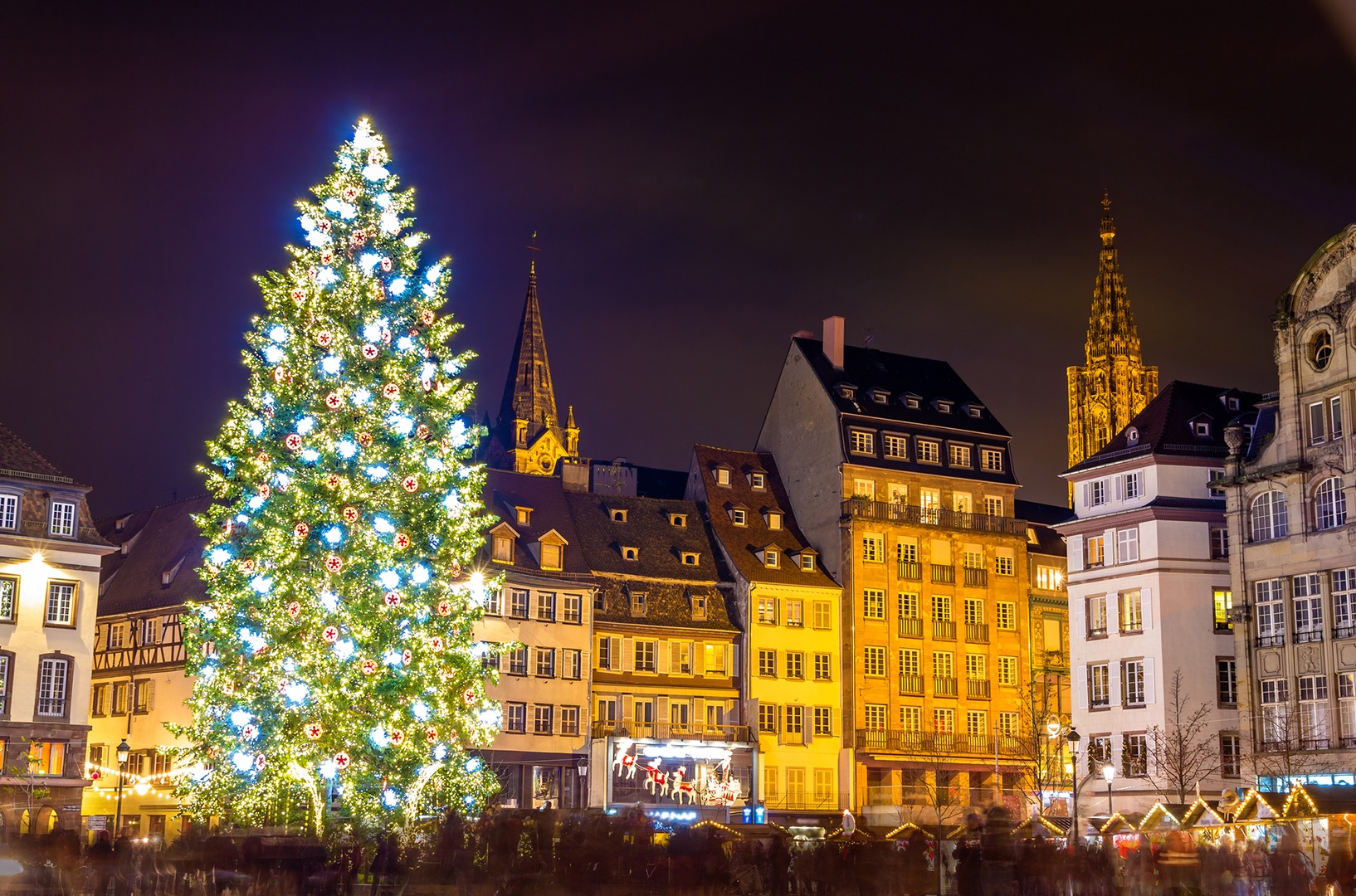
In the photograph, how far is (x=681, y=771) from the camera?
234 ft

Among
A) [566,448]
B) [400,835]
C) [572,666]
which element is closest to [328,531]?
[400,835]

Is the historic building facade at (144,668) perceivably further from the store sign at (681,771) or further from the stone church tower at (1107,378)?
the stone church tower at (1107,378)

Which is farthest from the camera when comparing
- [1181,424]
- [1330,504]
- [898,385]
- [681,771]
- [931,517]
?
[898,385]

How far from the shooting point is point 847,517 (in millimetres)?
77562

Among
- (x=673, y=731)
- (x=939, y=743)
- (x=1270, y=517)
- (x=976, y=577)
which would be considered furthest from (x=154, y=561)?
(x=1270, y=517)

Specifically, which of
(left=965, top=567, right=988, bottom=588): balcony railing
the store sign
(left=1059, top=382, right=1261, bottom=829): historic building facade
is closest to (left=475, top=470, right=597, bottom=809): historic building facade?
the store sign

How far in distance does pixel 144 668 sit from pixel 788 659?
26869 mm

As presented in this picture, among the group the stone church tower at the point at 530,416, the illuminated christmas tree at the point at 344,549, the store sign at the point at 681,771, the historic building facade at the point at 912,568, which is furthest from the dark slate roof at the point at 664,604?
the stone church tower at the point at 530,416

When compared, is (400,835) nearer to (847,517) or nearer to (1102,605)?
(1102,605)

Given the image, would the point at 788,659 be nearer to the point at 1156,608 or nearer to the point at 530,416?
the point at 1156,608

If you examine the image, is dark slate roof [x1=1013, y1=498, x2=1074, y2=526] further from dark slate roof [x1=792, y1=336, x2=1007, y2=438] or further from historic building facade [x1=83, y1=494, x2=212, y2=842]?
historic building facade [x1=83, y1=494, x2=212, y2=842]

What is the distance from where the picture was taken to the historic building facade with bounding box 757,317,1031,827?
76.6 meters

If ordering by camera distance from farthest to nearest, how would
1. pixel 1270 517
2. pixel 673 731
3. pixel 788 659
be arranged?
pixel 788 659
pixel 673 731
pixel 1270 517

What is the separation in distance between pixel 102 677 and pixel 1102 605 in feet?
135
